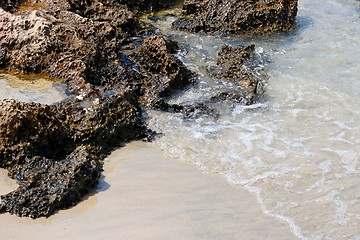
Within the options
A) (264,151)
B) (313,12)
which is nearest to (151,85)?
(264,151)

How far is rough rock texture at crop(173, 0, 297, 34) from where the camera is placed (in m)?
9.79

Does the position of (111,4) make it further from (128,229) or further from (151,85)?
(128,229)

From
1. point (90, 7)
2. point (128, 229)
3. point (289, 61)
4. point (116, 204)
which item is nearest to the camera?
point (128, 229)

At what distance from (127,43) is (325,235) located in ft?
17.7

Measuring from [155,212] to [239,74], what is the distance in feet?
12.0

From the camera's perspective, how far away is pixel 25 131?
17.3 ft

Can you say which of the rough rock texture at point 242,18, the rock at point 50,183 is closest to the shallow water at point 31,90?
the rock at point 50,183

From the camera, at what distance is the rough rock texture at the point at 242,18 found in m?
9.79

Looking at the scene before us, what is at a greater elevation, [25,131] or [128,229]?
[25,131]

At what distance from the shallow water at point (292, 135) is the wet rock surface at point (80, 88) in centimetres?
32

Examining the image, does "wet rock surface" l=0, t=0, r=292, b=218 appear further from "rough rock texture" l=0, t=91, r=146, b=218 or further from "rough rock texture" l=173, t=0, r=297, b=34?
"rough rock texture" l=173, t=0, r=297, b=34

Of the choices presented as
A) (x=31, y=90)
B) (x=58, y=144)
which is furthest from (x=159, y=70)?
(x=58, y=144)

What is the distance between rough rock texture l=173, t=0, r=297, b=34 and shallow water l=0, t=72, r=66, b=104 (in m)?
3.67

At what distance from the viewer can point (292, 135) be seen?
249 inches
